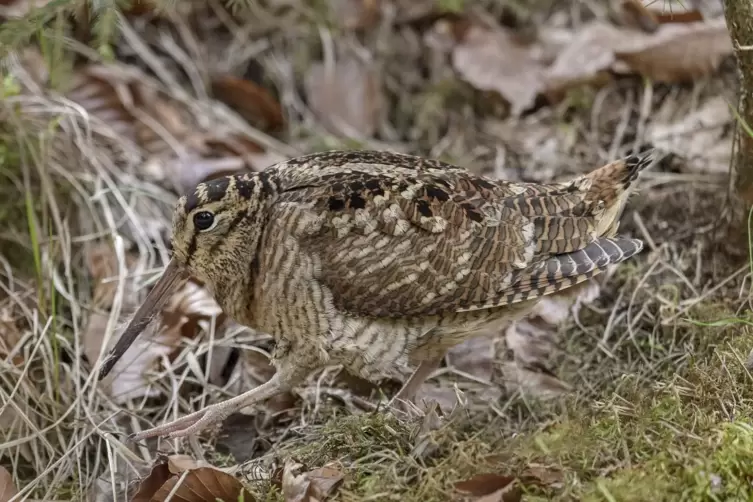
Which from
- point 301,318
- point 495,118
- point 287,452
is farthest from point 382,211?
point 495,118

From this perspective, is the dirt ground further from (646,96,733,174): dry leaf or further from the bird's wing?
the bird's wing

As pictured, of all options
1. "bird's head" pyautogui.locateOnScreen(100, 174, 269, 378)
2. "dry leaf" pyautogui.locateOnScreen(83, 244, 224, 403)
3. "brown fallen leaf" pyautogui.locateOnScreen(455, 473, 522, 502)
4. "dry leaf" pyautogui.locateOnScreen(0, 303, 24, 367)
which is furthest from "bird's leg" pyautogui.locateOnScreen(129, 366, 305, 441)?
"brown fallen leaf" pyautogui.locateOnScreen(455, 473, 522, 502)

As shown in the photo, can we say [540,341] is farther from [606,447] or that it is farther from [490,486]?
[490,486]

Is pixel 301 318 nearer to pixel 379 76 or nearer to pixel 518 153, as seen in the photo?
pixel 518 153

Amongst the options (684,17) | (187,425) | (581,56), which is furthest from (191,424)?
(684,17)

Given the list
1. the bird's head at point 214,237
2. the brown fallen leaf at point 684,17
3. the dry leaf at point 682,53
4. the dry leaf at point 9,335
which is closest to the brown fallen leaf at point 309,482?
the bird's head at point 214,237

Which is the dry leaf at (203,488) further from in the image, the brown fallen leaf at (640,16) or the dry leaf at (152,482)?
the brown fallen leaf at (640,16)
